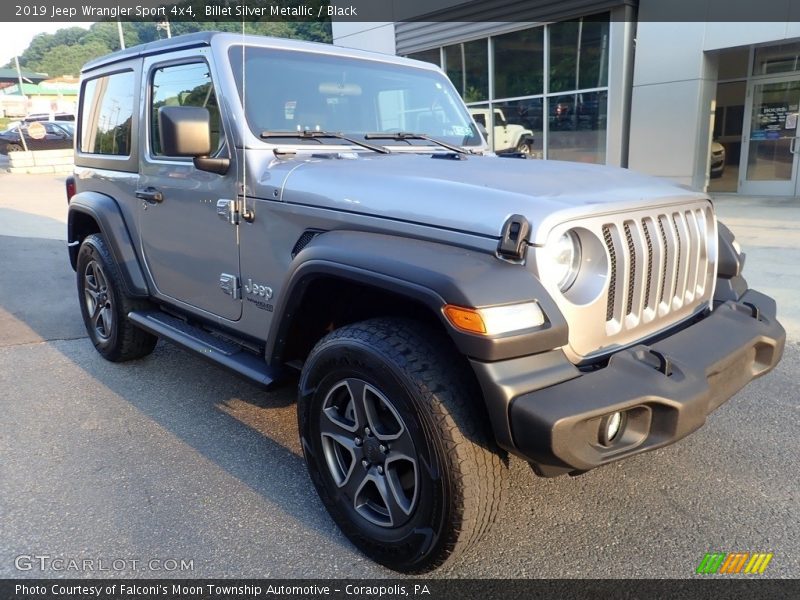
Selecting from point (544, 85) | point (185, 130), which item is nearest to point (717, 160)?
point (544, 85)

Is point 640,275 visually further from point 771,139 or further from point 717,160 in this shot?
point 717,160

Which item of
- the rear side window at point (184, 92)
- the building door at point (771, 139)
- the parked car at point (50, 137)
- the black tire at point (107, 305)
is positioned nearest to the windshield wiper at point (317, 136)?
the rear side window at point (184, 92)

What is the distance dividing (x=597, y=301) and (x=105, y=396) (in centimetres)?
327

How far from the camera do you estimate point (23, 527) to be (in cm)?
272

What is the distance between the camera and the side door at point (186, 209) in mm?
3166

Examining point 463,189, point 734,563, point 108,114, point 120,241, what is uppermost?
point 108,114

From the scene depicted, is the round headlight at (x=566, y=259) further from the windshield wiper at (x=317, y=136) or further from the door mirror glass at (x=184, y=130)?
the door mirror glass at (x=184, y=130)

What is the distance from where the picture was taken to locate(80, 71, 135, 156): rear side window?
4.04 meters

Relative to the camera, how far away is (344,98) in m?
3.45

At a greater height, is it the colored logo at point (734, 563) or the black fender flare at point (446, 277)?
the black fender flare at point (446, 277)

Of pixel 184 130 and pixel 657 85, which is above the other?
pixel 657 85

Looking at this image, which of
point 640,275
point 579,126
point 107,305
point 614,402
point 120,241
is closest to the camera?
point 614,402

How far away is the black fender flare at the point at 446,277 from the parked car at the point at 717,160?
12377mm

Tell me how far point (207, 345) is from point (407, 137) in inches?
61.6
